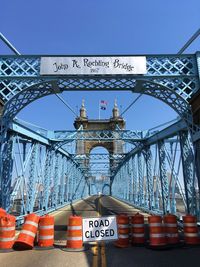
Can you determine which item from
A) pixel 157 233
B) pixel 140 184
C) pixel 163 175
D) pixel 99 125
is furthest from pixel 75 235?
pixel 99 125

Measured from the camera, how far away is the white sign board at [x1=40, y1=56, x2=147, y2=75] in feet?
33.8

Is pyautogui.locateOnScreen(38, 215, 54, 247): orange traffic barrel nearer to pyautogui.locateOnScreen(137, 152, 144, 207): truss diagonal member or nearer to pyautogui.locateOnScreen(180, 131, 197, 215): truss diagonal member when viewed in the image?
pyautogui.locateOnScreen(180, 131, 197, 215): truss diagonal member

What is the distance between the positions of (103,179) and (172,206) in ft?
303

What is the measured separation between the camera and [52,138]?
754 inches

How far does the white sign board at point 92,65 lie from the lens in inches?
405

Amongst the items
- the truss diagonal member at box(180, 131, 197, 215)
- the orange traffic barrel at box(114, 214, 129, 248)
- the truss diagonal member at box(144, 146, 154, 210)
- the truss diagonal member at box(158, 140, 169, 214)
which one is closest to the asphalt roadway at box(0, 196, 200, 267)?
the orange traffic barrel at box(114, 214, 129, 248)

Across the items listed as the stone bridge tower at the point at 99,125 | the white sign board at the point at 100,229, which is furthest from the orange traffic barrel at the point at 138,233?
the stone bridge tower at the point at 99,125

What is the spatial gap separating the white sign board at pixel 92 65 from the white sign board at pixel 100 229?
6.39 m

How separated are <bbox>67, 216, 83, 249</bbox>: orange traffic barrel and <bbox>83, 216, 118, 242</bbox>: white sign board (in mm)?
162

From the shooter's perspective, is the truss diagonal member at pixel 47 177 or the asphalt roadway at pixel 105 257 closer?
the asphalt roadway at pixel 105 257

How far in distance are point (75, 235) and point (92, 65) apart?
7.26 meters

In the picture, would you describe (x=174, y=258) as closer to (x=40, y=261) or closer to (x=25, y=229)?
(x=40, y=261)

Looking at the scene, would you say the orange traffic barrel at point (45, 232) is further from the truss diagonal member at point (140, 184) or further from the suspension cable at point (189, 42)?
the truss diagonal member at point (140, 184)

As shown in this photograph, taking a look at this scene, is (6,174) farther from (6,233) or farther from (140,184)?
(140,184)
